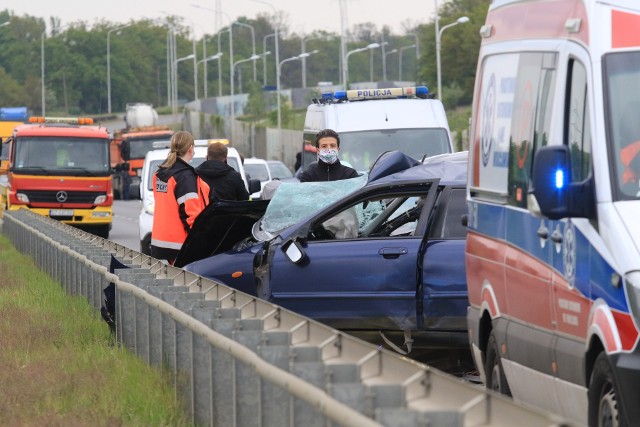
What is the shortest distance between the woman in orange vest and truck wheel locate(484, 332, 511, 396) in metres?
4.78

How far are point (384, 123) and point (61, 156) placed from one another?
12.7 metres

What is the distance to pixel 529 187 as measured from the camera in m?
7.96

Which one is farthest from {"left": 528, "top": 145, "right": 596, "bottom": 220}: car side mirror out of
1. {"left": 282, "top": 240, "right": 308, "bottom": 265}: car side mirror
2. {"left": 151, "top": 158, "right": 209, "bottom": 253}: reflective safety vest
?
{"left": 151, "top": 158, "right": 209, "bottom": 253}: reflective safety vest

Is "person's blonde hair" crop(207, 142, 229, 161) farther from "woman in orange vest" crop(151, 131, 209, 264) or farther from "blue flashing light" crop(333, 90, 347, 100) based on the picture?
"blue flashing light" crop(333, 90, 347, 100)

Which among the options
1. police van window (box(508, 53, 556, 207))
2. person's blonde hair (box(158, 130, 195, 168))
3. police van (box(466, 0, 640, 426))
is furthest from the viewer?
person's blonde hair (box(158, 130, 195, 168))

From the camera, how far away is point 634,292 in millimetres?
6656

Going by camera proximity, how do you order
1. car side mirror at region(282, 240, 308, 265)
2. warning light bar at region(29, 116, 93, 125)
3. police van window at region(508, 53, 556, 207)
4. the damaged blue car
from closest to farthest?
police van window at region(508, 53, 556, 207) < the damaged blue car < car side mirror at region(282, 240, 308, 265) < warning light bar at region(29, 116, 93, 125)

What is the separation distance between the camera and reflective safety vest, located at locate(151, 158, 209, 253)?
1374 centimetres

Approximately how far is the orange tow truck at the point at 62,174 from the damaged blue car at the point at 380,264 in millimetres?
22590

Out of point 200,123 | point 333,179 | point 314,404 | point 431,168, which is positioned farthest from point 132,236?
point 200,123

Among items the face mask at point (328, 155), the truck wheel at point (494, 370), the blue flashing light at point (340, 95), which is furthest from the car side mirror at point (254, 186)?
the truck wheel at point (494, 370)

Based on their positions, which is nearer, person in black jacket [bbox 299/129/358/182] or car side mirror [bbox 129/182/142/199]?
person in black jacket [bbox 299/129/358/182]

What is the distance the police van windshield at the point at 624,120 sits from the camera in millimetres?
7168

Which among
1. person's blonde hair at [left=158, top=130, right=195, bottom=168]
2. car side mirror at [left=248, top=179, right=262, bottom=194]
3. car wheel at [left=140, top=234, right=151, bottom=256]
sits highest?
person's blonde hair at [left=158, top=130, right=195, bottom=168]
